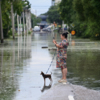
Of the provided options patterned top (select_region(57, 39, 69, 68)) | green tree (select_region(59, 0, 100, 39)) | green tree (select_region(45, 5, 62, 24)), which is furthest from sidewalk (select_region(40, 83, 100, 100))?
green tree (select_region(45, 5, 62, 24))

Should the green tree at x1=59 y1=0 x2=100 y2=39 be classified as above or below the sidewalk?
above

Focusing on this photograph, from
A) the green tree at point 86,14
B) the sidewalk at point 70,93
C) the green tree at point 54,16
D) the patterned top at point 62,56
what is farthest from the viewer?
the green tree at point 54,16

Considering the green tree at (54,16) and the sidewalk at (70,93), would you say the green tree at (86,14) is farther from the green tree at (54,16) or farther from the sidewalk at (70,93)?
the green tree at (54,16)

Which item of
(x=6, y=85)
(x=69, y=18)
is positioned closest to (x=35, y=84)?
(x=6, y=85)

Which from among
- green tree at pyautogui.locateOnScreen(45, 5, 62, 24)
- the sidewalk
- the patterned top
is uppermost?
green tree at pyautogui.locateOnScreen(45, 5, 62, 24)

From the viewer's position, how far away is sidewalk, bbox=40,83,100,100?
28.0ft

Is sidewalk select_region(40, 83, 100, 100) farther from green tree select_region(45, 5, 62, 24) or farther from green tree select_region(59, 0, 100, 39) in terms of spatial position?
green tree select_region(45, 5, 62, 24)

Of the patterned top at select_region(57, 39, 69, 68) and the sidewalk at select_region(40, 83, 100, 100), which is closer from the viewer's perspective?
the sidewalk at select_region(40, 83, 100, 100)

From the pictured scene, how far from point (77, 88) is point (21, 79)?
9.28 ft

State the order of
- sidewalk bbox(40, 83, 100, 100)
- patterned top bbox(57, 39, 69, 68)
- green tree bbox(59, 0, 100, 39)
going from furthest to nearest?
green tree bbox(59, 0, 100, 39) → patterned top bbox(57, 39, 69, 68) → sidewalk bbox(40, 83, 100, 100)

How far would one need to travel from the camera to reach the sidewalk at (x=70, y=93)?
8547mm

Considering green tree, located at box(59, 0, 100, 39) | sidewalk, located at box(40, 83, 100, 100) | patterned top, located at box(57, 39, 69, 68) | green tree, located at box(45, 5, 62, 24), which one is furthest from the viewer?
green tree, located at box(45, 5, 62, 24)

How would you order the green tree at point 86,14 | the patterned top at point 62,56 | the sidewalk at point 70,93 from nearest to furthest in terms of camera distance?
1. the sidewalk at point 70,93
2. the patterned top at point 62,56
3. the green tree at point 86,14

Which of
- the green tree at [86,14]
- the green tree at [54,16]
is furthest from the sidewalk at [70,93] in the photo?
the green tree at [54,16]
